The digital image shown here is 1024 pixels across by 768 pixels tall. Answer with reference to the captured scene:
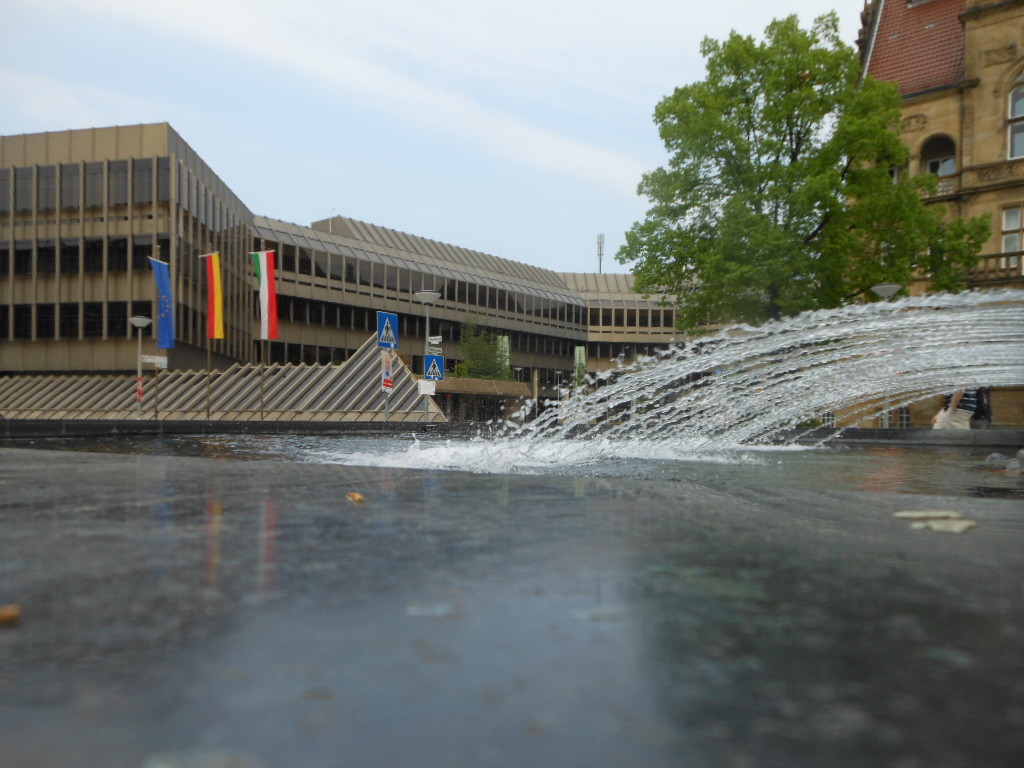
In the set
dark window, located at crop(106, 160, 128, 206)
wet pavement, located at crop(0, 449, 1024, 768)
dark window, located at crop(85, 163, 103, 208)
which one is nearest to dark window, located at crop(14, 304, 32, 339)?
dark window, located at crop(85, 163, 103, 208)

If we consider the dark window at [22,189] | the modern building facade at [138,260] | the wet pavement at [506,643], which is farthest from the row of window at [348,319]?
the wet pavement at [506,643]

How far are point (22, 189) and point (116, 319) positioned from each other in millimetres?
9257

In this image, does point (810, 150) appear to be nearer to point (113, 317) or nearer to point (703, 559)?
point (703, 559)

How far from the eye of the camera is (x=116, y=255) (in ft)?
156

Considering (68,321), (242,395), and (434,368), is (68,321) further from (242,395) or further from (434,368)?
(434,368)

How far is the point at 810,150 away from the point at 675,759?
28559 millimetres

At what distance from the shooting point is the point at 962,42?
36.4 meters

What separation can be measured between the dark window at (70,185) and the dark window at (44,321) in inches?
215

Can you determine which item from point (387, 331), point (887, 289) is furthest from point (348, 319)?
point (887, 289)

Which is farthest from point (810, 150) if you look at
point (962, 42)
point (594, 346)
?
point (594, 346)

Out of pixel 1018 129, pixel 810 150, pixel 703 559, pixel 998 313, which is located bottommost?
pixel 703 559

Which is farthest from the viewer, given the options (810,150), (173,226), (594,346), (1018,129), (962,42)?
(594,346)

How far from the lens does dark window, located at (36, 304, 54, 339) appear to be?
1876 inches

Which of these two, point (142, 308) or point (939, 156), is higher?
point (939, 156)
